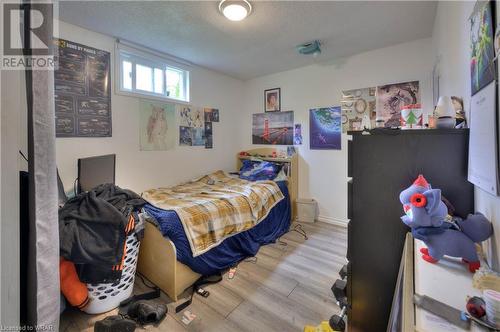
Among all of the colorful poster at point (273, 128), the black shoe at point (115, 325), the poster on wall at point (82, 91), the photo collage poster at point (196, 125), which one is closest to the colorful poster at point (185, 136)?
the photo collage poster at point (196, 125)

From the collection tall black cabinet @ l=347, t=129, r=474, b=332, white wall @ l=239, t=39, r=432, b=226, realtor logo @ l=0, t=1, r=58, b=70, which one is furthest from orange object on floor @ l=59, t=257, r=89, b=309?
white wall @ l=239, t=39, r=432, b=226

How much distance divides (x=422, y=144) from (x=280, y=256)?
1.83 meters

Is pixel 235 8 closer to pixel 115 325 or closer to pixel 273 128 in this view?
A: pixel 273 128

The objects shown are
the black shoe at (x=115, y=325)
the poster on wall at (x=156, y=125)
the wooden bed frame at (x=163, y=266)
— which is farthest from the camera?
the poster on wall at (x=156, y=125)

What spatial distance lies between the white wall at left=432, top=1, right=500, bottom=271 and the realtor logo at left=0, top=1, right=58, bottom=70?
1.63 meters

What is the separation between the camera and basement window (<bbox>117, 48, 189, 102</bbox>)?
8.82ft

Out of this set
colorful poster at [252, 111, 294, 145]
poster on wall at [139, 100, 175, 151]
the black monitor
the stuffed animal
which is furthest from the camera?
colorful poster at [252, 111, 294, 145]

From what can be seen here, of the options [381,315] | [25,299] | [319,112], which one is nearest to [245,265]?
[381,315]

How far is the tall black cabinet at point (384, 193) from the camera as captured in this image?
1.06m

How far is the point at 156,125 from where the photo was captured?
2965 millimetres

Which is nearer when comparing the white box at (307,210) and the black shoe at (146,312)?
the black shoe at (146,312)

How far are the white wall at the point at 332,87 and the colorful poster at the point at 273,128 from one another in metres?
0.14

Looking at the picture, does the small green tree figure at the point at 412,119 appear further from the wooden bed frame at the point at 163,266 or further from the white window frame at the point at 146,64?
the white window frame at the point at 146,64

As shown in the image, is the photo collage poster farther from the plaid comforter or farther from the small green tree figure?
the small green tree figure
